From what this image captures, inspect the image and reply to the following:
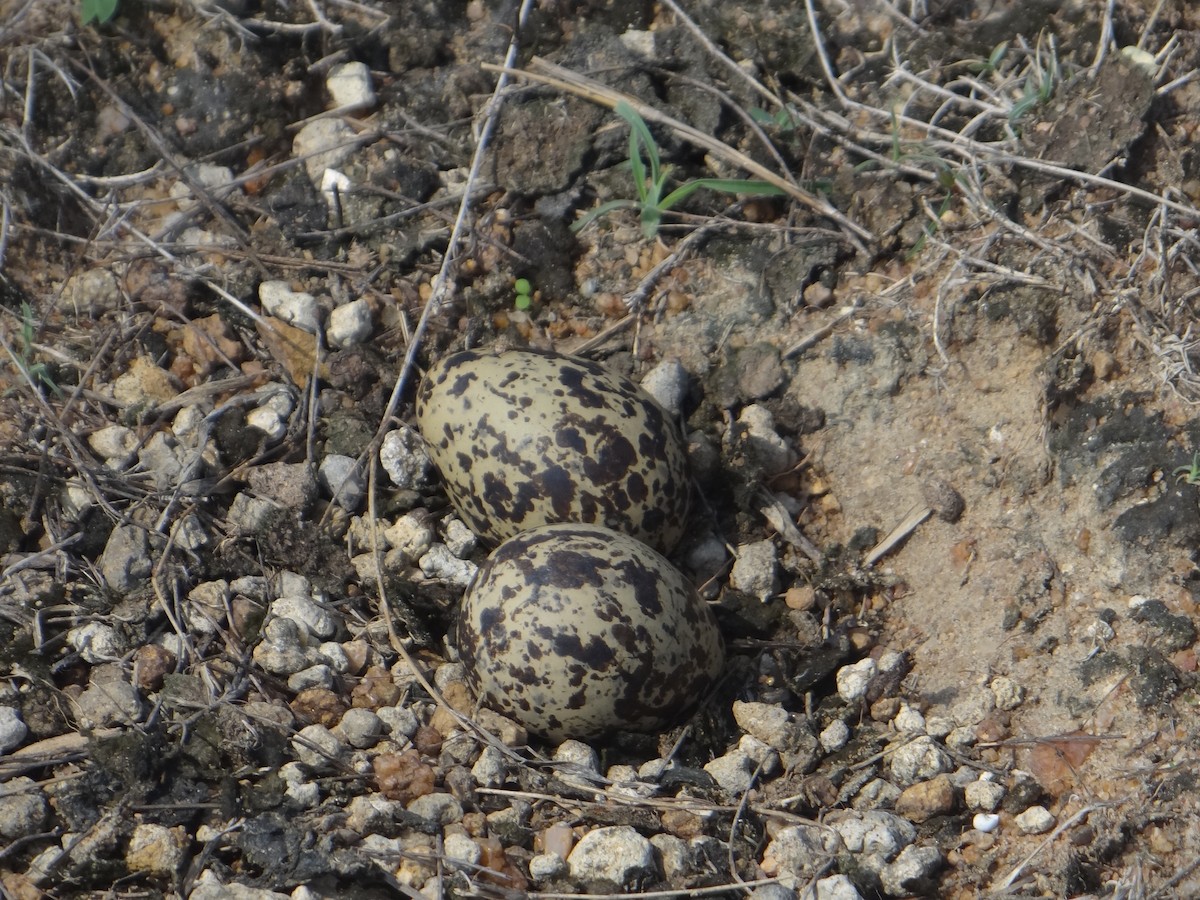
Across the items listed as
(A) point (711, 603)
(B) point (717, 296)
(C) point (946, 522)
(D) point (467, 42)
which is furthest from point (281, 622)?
(D) point (467, 42)

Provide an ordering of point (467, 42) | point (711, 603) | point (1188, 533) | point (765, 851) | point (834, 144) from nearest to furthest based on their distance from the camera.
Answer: point (765, 851) < point (1188, 533) < point (711, 603) < point (834, 144) < point (467, 42)

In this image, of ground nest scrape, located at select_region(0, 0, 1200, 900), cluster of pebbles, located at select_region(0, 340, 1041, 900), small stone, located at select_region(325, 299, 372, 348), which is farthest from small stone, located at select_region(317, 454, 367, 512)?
small stone, located at select_region(325, 299, 372, 348)

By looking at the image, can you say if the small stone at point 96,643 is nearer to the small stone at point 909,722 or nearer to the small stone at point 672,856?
the small stone at point 672,856

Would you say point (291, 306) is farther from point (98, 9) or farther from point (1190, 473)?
point (1190, 473)

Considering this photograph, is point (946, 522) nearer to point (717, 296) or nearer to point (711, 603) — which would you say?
point (711, 603)

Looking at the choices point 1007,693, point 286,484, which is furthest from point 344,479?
point 1007,693

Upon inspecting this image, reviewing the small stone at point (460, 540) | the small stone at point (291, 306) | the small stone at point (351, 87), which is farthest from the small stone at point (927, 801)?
the small stone at point (351, 87)

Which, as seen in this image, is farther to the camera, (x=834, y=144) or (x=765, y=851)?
(x=834, y=144)
